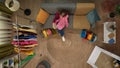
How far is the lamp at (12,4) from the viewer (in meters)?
2.93

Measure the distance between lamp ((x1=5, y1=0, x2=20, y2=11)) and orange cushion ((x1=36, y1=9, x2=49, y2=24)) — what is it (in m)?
0.31

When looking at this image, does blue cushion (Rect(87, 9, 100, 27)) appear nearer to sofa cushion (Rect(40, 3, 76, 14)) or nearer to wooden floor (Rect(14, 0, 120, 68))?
wooden floor (Rect(14, 0, 120, 68))

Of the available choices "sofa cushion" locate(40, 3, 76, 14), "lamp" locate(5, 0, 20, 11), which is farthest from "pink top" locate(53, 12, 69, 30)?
"lamp" locate(5, 0, 20, 11)

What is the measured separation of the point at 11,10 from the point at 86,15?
1.01m

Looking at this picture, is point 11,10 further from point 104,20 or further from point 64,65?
point 104,20

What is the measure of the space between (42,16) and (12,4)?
0.43 m

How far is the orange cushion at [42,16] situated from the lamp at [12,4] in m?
0.31

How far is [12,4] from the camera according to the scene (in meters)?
2.98

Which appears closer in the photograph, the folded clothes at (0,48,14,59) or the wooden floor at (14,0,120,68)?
the folded clothes at (0,48,14,59)

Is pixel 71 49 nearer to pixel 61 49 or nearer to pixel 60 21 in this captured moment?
pixel 61 49

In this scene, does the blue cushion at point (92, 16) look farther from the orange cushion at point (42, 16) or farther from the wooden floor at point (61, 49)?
the orange cushion at point (42, 16)

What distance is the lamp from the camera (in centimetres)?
293

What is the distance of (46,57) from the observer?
3.23 metres

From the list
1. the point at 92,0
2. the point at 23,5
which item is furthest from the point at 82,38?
the point at 23,5
